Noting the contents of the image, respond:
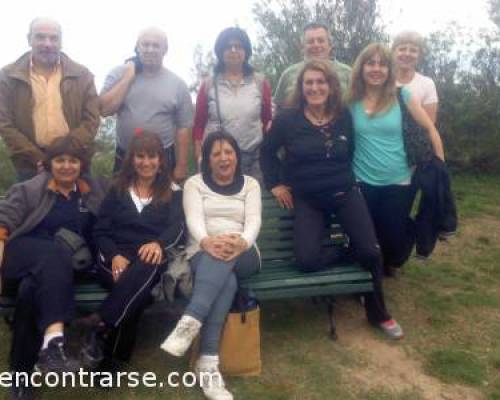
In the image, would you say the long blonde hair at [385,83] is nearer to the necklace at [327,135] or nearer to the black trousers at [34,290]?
the necklace at [327,135]

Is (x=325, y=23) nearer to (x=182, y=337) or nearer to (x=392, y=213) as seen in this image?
(x=392, y=213)

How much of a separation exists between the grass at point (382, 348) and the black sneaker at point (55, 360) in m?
0.39

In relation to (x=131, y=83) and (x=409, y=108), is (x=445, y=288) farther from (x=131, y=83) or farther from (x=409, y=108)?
(x=131, y=83)

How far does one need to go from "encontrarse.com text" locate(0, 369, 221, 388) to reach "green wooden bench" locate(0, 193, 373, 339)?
45 centimetres

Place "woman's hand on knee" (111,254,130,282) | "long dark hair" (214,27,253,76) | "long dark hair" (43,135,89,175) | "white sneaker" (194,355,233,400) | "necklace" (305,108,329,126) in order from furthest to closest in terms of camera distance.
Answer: "long dark hair" (214,27,253,76) → "necklace" (305,108,329,126) → "long dark hair" (43,135,89,175) → "woman's hand on knee" (111,254,130,282) → "white sneaker" (194,355,233,400)

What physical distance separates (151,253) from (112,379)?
2.93ft

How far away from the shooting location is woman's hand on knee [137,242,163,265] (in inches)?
151

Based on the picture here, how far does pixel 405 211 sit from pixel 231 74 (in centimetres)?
190

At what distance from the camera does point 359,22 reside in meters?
8.96

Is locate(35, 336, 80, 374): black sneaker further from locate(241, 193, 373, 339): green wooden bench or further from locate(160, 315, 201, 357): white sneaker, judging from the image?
locate(241, 193, 373, 339): green wooden bench

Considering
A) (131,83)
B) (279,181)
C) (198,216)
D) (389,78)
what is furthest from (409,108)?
(131,83)

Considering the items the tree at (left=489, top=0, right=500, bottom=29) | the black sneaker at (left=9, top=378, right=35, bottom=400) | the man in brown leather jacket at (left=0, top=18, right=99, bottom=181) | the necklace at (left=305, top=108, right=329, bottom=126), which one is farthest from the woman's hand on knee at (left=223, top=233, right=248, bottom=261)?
the tree at (left=489, top=0, right=500, bottom=29)

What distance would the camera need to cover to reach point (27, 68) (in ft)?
14.7

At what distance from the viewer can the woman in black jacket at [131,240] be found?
3699mm
